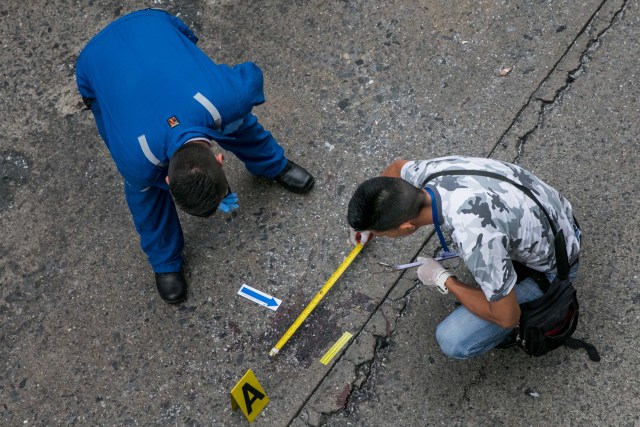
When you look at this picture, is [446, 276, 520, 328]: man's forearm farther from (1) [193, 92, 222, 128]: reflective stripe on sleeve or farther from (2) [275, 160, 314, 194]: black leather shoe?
(1) [193, 92, 222, 128]: reflective stripe on sleeve

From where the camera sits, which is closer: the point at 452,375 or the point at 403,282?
the point at 452,375

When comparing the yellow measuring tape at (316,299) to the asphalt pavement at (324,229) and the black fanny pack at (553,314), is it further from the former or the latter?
the black fanny pack at (553,314)

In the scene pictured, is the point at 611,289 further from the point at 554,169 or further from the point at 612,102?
the point at 612,102

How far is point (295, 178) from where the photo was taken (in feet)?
12.6

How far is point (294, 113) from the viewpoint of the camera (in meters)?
4.19

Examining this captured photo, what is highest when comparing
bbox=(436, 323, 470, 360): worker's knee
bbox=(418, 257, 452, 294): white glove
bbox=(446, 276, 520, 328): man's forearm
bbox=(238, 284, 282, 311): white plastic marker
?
bbox=(446, 276, 520, 328): man's forearm

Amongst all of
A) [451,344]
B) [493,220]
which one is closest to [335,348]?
[451,344]

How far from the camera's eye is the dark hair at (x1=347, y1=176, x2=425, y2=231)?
108 inches

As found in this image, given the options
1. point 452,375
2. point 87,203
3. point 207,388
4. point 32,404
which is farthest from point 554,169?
point 32,404

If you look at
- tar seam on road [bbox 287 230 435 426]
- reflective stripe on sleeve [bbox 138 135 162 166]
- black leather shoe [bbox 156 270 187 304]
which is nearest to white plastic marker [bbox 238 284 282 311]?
black leather shoe [bbox 156 270 187 304]

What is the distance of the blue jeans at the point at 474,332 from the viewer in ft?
10.2

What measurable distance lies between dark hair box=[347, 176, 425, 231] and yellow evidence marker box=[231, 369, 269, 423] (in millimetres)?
958

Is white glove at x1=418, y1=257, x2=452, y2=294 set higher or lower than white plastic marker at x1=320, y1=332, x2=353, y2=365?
higher

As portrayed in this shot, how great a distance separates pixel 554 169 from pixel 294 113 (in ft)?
4.69
